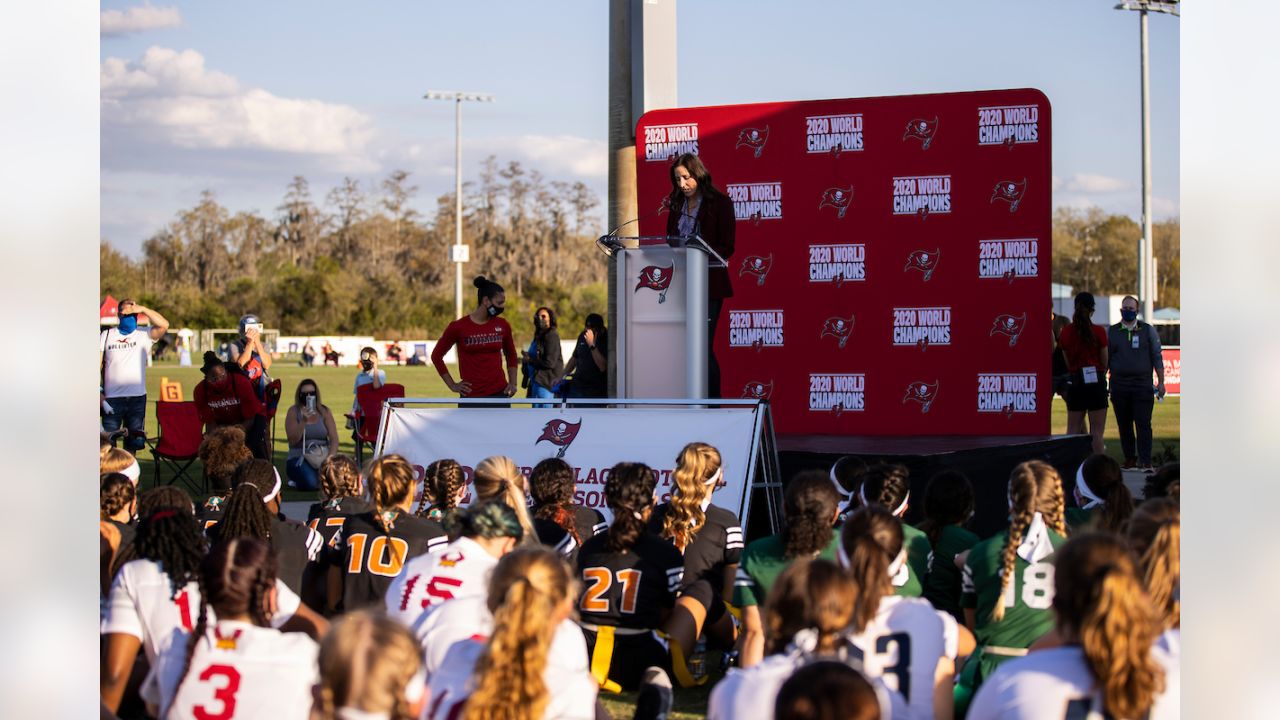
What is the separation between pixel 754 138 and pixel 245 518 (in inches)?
281

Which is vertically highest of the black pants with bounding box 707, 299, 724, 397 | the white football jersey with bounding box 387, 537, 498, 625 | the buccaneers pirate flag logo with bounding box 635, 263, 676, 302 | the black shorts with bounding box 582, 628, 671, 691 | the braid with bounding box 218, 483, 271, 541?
the buccaneers pirate flag logo with bounding box 635, 263, 676, 302

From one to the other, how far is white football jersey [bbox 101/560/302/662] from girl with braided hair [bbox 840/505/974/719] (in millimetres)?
1820

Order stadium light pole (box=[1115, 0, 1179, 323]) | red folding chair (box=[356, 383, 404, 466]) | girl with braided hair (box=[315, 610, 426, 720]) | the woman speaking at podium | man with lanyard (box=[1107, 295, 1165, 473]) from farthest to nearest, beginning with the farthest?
stadium light pole (box=[1115, 0, 1179, 323]) → red folding chair (box=[356, 383, 404, 466]) → man with lanyard (box=[1107, 295, 1165, 473]) → the woman speaking at podium → girl with braided hair (box=[315, 610, 426, 720])

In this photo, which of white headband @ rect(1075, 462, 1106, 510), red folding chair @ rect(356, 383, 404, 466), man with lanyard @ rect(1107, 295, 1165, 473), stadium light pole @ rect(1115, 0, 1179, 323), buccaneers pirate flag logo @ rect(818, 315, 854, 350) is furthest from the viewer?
stadium light pole @ rect(1115, 0, 1179, 323)

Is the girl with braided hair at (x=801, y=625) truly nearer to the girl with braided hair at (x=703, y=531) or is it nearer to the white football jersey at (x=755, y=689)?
the white football jersey at (x=755, y=689)

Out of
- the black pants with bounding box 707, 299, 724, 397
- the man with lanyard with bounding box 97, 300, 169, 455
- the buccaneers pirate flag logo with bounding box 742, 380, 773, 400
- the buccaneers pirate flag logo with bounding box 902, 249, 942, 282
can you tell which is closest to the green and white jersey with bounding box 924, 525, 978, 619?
the black pants with bounding box 707, 299, 724, 397

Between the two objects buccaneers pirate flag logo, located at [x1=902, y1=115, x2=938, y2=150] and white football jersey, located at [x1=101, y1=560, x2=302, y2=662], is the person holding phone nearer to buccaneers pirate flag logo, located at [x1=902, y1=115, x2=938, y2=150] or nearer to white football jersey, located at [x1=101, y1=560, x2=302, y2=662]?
buccaneers pirate flag logo, located at [x1=902, y1=115, x2=938, y2=150]

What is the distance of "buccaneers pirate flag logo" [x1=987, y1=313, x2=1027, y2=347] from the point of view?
10086 millimetres

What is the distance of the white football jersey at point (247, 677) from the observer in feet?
10.4

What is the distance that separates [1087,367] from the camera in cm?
1099

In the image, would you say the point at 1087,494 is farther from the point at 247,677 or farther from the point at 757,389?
the point at 757,389

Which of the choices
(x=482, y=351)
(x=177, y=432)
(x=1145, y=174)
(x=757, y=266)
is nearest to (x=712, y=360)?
(x=482, y=351)

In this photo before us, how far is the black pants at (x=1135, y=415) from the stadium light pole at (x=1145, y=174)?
1588 centimetres
